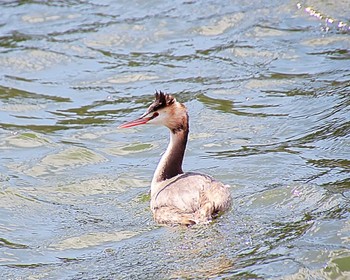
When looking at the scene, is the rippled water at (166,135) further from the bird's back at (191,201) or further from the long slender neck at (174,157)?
the long slender neck at (174,157)

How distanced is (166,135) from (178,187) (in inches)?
126

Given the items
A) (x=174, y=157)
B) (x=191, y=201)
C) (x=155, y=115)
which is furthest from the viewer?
(x=174, y=157)

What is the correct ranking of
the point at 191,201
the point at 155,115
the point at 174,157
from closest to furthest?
the point at 191,201 < the point at 155,115 < the point at 174,157

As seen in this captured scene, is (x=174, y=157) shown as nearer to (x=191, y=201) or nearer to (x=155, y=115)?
(x=155, y=115)

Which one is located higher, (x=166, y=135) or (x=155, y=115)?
(x=155, y=115)

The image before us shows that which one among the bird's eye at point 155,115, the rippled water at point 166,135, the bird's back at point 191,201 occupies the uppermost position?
the bird's eye at point 155,115

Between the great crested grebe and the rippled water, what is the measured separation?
15 cm

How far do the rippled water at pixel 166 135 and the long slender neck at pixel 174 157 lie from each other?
0.39 meters

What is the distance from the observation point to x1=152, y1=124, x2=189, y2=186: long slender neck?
388 inches

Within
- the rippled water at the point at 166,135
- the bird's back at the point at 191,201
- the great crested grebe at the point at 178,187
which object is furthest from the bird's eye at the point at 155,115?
the rippled water at the point at 166,135

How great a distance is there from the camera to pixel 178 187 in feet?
30.0

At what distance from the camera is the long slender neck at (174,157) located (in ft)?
32.4

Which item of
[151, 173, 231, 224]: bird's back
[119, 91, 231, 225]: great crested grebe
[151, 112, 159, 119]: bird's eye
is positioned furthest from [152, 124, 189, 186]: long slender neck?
[151, 173, 231, 224]: bird's back

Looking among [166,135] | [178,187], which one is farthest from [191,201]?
[166,135]
